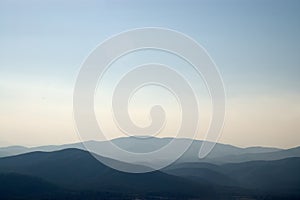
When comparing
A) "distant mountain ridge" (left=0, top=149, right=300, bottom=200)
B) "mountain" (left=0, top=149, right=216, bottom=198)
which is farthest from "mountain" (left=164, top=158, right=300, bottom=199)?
"mountain" (left=0, top=149, right=216, bottom=198)

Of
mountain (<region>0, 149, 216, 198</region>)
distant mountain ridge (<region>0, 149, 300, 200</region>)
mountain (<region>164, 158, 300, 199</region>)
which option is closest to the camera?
distant mountain ridge (<region>0, 149, 300, 200</region>)

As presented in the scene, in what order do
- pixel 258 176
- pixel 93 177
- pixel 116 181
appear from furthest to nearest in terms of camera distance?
pixel 258 176 < pixel 93 177 < pixel 116 181

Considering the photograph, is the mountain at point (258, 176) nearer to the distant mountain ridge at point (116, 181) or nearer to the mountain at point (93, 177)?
the distant mountain ridge at point (116, 181)

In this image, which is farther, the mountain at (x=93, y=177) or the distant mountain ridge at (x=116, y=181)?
the mountain at (x=93, y=177)

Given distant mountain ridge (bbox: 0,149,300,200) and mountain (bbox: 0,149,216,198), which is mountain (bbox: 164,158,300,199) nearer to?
distant mountain ridge (bbox: 0,149,300,200)

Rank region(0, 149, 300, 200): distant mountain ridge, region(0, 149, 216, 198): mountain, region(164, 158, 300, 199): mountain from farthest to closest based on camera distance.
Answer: region(164, 158, 300, 199): mountain → region(0, 149, 216, 198): mountain → region(0, 149, 300, 200): distant mountain ridge

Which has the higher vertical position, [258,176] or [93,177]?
[258,176]

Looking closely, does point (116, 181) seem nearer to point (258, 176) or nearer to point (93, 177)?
point (93, 177)

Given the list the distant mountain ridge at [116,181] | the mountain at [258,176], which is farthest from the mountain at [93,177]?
the mountain at [258,176]

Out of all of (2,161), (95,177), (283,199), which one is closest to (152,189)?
(95,177)

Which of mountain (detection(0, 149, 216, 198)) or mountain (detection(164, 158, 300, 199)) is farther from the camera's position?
mountain (detection(164, 158, 300, 199))

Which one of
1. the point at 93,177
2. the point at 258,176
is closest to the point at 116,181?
the point at 93,177
